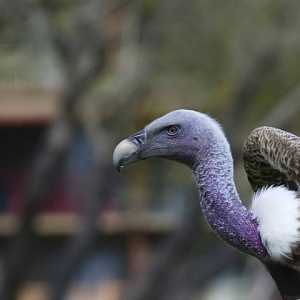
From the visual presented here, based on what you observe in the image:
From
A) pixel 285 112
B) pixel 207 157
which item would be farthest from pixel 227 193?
pixel 285 112

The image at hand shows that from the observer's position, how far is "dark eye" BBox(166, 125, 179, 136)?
24.5ft

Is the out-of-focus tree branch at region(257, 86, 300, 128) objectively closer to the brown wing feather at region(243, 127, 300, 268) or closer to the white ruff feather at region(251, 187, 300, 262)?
the brown wing feather at region(243, 127, 300, 268)

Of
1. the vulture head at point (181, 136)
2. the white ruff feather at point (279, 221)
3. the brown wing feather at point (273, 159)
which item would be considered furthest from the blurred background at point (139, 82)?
the white ruff feather at point (279, 221)

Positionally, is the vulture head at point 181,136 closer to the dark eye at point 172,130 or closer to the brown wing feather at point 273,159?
the dark eye at point 172,130

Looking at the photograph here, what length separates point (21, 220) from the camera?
17.2 m

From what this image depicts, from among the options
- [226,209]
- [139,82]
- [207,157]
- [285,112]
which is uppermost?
[207,157]

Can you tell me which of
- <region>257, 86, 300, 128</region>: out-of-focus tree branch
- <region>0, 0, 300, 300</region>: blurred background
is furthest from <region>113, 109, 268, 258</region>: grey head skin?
<region>257, 86, 300, 128</region>: out-of-focus tree branch

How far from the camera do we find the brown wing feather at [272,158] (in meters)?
7.64

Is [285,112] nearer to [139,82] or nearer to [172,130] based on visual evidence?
[139,82]

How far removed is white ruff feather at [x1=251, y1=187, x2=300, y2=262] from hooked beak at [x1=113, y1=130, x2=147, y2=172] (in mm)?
773

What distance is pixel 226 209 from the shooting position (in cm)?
735

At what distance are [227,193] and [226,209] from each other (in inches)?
4.0

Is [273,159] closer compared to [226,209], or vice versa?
[226,209]

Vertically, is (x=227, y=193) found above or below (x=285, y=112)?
above
